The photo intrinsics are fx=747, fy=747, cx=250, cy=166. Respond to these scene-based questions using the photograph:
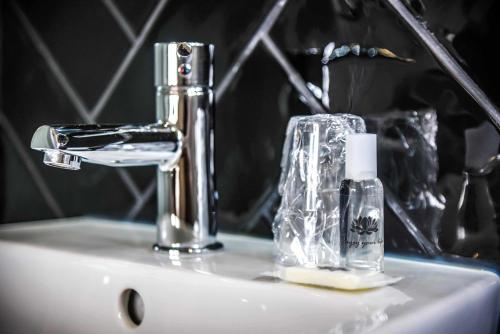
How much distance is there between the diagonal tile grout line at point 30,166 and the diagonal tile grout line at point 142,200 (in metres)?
0.15

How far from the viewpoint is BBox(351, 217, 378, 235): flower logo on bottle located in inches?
23.2

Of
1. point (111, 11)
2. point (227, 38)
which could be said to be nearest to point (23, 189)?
point (111, 11)

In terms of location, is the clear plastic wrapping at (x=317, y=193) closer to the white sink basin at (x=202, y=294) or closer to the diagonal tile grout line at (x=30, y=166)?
the white sink basin at (x=202, y=294)

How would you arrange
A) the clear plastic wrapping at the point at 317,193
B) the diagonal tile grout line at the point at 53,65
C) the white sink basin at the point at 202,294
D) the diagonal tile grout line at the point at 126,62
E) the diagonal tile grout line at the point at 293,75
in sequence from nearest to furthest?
the white sink basin at the point at 202,294
the clear plastic wrapping at the point at 317,193
the diagonal tile grout line at the point at 293,75
the diagonal tile grout line at the point at 126,62
the diagonal tile grout line at the point at 53,65

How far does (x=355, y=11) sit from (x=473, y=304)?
298mm

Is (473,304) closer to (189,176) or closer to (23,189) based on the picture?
(189,176)

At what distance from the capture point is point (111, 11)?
0.95m

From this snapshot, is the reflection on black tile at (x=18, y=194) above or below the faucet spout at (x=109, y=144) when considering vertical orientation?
below

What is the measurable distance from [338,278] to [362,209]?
0.07m

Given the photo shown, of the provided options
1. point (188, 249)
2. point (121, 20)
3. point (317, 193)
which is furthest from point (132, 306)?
point (121, 20)

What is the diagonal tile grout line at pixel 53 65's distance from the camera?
1.00m

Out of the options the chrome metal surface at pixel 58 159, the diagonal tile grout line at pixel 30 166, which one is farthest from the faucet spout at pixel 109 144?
the diagonal tile grout line at pixel 30 166

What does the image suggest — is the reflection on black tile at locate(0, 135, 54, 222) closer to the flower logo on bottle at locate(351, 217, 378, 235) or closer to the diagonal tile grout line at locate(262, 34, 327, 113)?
the diagonal tile grout line at locate(262, 34, 327, 113)

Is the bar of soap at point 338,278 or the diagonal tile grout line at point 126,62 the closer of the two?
the bar of soap at point 338,278
